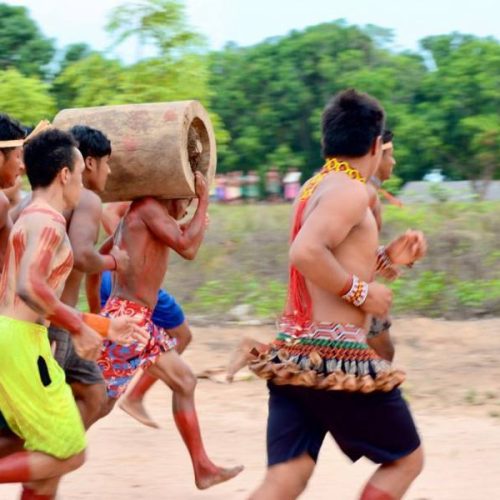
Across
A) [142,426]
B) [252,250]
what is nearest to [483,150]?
[252,250]

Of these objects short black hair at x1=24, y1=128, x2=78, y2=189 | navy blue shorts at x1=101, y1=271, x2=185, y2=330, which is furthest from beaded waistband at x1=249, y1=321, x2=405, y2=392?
navy blue shorts at x1=101, y1=271, x2=185, y2=330

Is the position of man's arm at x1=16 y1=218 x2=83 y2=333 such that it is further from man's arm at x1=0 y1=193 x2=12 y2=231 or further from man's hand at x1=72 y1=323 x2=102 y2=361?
man's arm at x1=0 y1=193 x2=12 y2=231

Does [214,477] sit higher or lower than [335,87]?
higher

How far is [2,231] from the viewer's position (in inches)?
189

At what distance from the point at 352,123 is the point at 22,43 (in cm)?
3532

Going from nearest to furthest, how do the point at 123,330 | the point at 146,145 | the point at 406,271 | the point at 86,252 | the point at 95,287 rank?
1. the point at 123,330
2. the point at 86,252
3. the point at 146,145
4. the point at 95,287
5. the point at 406,271

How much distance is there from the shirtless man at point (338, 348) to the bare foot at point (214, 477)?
1449 mm

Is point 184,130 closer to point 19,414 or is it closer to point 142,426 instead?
point 19,414

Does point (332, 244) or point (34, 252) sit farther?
point (34, 252)

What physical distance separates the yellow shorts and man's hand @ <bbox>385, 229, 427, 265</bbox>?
137cm

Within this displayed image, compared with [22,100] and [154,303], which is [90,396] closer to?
[154,303]

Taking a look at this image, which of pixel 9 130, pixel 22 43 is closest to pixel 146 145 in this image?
pixel 9 130

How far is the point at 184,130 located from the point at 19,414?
70.5 inches

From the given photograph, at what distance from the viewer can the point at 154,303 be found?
562 cm
